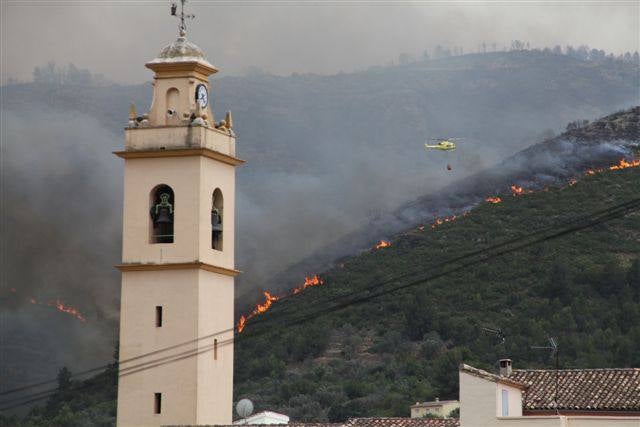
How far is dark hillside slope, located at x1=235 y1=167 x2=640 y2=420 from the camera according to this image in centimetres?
10500

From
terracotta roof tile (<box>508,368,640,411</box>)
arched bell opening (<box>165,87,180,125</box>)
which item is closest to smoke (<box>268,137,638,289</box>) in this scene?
terracotta roof tile (<box>508,368,640,411</box>)

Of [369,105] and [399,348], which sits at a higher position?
[369,105]

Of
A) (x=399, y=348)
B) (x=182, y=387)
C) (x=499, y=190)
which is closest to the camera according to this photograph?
(x=182, y=387)

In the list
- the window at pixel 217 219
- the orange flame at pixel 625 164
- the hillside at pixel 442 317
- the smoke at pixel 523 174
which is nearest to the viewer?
the window at pixel 217 219

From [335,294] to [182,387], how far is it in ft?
237

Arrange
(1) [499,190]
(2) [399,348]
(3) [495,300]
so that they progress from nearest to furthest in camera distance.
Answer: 1. (2) [399,348]
2. (3) [495,300]
3. (1) [499,190]

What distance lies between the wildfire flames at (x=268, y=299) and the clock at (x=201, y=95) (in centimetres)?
3337

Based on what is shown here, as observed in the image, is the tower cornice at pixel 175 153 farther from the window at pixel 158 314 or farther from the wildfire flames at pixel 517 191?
the wildfire flames at pixel 517 191

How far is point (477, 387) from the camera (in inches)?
2135

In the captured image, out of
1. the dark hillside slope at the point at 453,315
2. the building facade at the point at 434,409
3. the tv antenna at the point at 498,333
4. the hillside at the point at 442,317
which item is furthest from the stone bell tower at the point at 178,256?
the tv antenna at the point at 498,333

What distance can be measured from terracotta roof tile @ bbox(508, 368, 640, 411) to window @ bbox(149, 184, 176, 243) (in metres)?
10.7

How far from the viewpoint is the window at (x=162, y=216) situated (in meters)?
55.3

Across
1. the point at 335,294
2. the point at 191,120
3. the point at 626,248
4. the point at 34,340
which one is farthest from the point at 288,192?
the point at 191,120

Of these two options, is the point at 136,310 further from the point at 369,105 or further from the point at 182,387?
the point at 369,105
